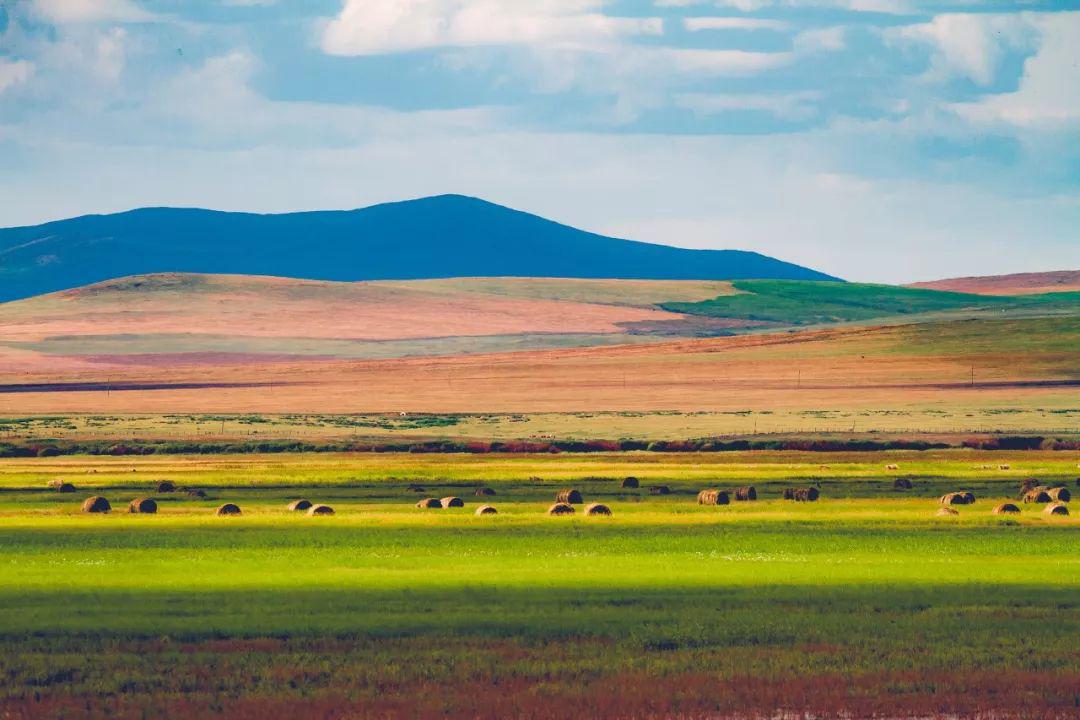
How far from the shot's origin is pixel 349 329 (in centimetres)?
19400

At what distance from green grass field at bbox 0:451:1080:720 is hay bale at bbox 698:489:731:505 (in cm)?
299

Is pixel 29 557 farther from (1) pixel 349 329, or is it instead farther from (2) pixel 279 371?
(1) pixel 349 329

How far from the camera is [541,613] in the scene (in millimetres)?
24219

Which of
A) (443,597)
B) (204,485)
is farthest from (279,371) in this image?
(443,597)

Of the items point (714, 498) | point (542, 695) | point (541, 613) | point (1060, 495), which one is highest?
point (541, 613)

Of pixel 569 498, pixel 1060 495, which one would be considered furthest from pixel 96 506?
pixel 1060 495

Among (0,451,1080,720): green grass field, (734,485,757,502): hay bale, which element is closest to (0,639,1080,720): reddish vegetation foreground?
(0,451,1080,720): green grass field

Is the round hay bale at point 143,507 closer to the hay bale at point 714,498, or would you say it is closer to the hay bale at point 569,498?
the hay bale at point 569,498

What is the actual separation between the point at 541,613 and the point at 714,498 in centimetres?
2359

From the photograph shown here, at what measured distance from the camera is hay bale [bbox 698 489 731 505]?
155ft

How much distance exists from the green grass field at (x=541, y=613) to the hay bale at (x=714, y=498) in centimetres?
299

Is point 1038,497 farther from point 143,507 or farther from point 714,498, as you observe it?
point 143,507

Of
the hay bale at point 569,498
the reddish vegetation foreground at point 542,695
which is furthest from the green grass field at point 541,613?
the hay bale at point 569,498

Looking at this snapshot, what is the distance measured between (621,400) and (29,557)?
299 ft
